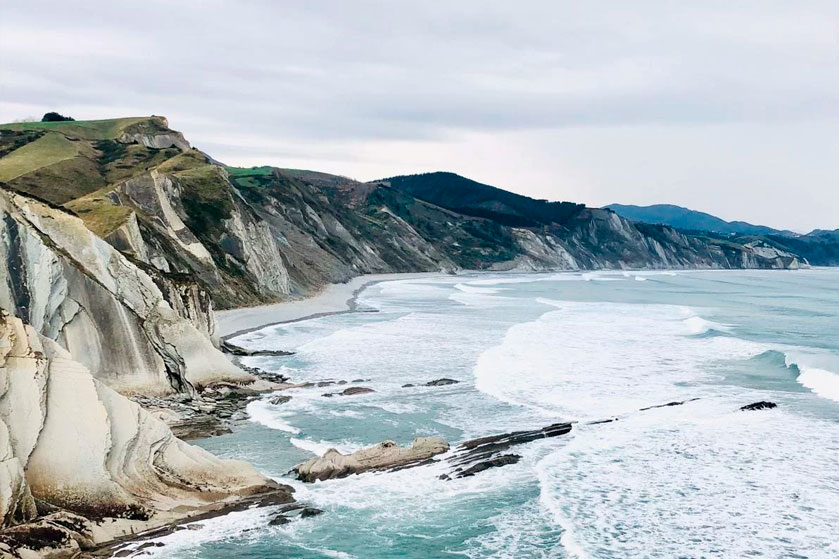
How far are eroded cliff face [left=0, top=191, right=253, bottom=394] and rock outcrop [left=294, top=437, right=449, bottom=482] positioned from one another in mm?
8145

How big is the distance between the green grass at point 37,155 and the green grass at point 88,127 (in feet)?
24.2

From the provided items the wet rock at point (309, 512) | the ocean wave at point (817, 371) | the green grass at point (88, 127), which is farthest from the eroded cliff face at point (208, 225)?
the ocean wave at point (817, 371)

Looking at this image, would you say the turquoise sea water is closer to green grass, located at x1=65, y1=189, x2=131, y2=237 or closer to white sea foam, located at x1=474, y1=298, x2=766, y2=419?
white sea foam, located at x1=474, y1=298, x2=766, y2=419

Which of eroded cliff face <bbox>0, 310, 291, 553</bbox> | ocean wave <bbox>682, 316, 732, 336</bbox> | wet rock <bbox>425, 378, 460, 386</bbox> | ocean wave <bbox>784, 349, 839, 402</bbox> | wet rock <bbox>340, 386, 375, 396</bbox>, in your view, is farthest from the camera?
ocean wave <bbox>682, 316, 732, 336</bbox>

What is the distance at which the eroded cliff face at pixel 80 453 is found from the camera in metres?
13.7

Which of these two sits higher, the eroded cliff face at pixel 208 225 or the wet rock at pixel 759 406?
the eroded cliff face at pixel 208 225

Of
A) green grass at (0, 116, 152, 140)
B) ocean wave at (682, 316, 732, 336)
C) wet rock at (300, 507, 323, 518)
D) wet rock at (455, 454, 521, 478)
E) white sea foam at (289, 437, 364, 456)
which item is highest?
green grass at (0, 116, 152, 140)

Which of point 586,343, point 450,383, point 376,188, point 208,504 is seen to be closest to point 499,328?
point 586,343

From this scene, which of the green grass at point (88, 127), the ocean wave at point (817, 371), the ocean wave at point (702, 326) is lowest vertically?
the ocean wave at point (817, 371)

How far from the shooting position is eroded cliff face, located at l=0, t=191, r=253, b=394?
2083 cm

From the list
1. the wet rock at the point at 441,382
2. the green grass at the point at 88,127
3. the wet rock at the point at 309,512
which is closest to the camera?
the wet rock at the point at 309,512

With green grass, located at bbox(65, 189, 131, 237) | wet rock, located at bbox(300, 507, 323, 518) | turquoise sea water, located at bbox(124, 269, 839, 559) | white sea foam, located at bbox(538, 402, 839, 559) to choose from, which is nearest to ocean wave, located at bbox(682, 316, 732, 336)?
turquoise sea water, located at bbox(124, 269, 839, 559)

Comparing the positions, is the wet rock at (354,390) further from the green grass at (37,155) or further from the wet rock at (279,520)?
the green grass at (37,155)

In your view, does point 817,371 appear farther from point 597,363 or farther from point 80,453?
point 80,453
